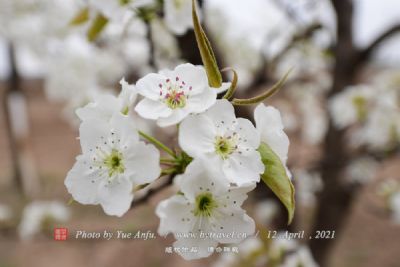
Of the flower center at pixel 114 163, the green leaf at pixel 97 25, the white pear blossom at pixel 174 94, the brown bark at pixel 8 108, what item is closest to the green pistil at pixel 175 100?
the white pear blossom at pixel 174 94

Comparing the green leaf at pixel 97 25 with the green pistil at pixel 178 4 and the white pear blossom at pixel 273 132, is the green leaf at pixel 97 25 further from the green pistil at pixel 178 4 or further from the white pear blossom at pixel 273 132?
the white pear blossom at pixel 273 132

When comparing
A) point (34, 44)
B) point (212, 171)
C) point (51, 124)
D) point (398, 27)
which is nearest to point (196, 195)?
point (212, 171)

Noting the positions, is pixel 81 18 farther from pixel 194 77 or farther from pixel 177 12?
pixel 194 77

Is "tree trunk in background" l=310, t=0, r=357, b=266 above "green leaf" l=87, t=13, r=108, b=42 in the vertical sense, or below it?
below

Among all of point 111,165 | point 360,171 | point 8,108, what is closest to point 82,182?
point 111,165

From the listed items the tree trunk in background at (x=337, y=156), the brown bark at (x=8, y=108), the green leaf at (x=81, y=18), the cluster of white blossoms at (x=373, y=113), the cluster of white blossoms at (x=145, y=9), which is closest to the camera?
the cluster of white blossoms at (x=145, y=9)

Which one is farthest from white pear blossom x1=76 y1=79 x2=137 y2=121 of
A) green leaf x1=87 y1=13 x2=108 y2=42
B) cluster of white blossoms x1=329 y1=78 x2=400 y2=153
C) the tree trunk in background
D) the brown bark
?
the brown bark

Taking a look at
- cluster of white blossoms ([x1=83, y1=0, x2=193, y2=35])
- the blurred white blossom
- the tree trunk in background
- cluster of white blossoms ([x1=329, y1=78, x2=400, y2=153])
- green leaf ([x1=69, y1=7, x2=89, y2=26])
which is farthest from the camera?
the blurred white blossom

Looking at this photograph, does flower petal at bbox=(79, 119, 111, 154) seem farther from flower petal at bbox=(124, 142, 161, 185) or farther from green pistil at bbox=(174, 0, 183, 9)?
green pistil at bbox=(174, 0, 183, 9)
